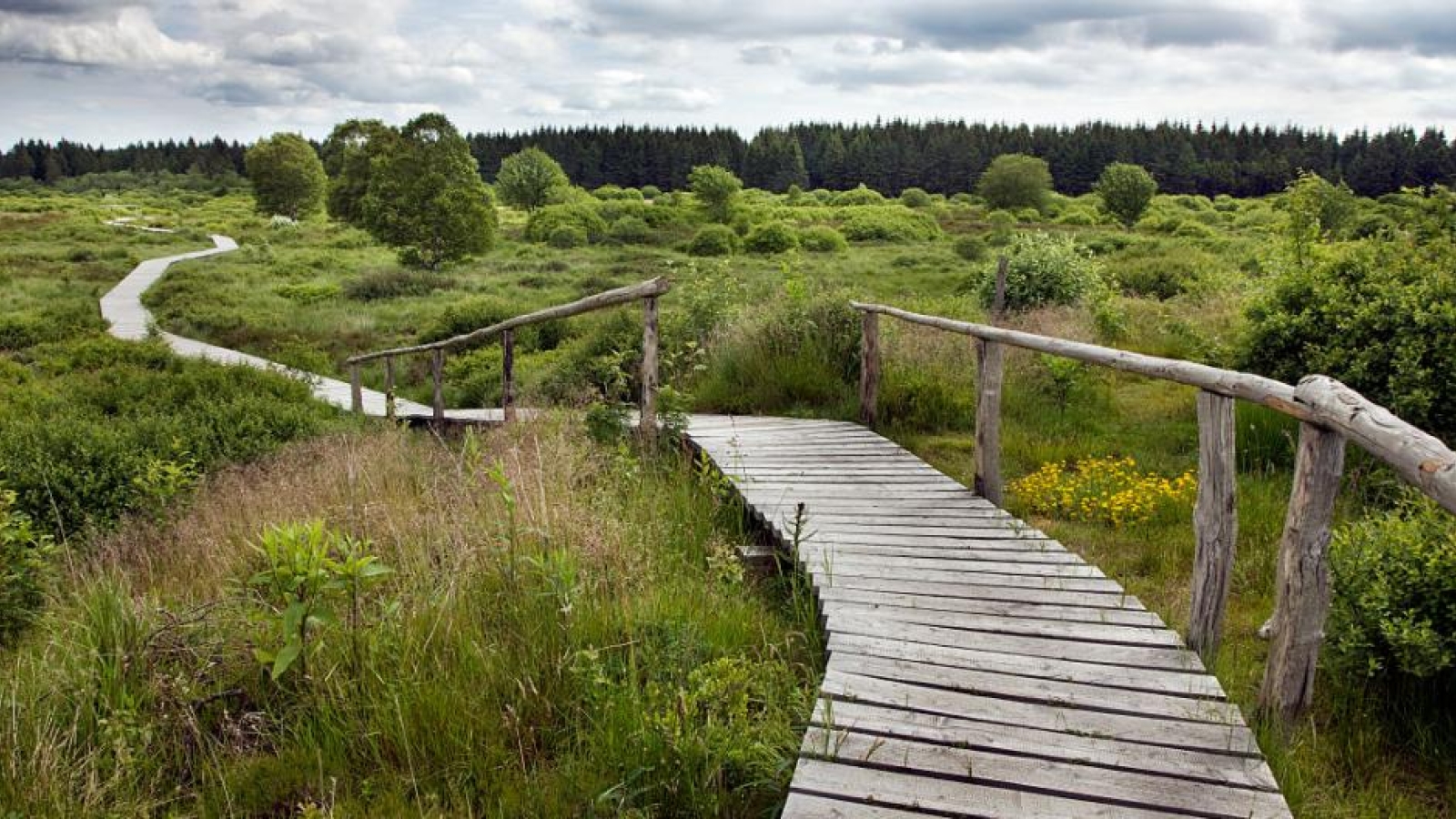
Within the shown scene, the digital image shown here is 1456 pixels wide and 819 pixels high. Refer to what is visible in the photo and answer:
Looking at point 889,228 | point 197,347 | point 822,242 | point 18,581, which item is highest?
point 889,228

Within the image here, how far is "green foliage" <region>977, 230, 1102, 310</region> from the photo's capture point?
50.9ft

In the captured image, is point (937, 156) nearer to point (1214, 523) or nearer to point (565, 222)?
point (565, 222)

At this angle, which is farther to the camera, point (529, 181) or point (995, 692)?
point (529, 181)

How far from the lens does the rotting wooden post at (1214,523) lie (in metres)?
3.29

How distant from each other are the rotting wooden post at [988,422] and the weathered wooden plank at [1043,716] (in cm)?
249

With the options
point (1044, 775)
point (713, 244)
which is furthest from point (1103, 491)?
point (713, 244)

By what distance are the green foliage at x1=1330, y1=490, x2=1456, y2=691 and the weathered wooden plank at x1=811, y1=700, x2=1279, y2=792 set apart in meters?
0.99

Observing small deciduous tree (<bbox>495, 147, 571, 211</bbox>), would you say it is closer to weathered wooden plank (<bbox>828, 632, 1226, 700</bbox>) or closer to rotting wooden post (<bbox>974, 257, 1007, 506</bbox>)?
rotting wooden post (<bbox>974, 257, 1007, 506</bbox>)

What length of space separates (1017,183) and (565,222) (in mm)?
31586

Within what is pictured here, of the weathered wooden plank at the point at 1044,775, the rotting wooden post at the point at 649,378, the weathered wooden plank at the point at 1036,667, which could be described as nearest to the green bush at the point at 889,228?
the rotting wooden post at the point at 649,378

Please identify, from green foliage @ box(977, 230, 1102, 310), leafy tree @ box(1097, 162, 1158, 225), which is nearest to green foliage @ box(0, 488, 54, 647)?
green foliage @ box(977, 230, 1102, 310)

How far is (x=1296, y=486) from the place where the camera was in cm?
288

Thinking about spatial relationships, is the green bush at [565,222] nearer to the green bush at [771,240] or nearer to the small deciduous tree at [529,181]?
the green bush at [771,240]

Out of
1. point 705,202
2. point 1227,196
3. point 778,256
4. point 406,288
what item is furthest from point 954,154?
point 406,288
